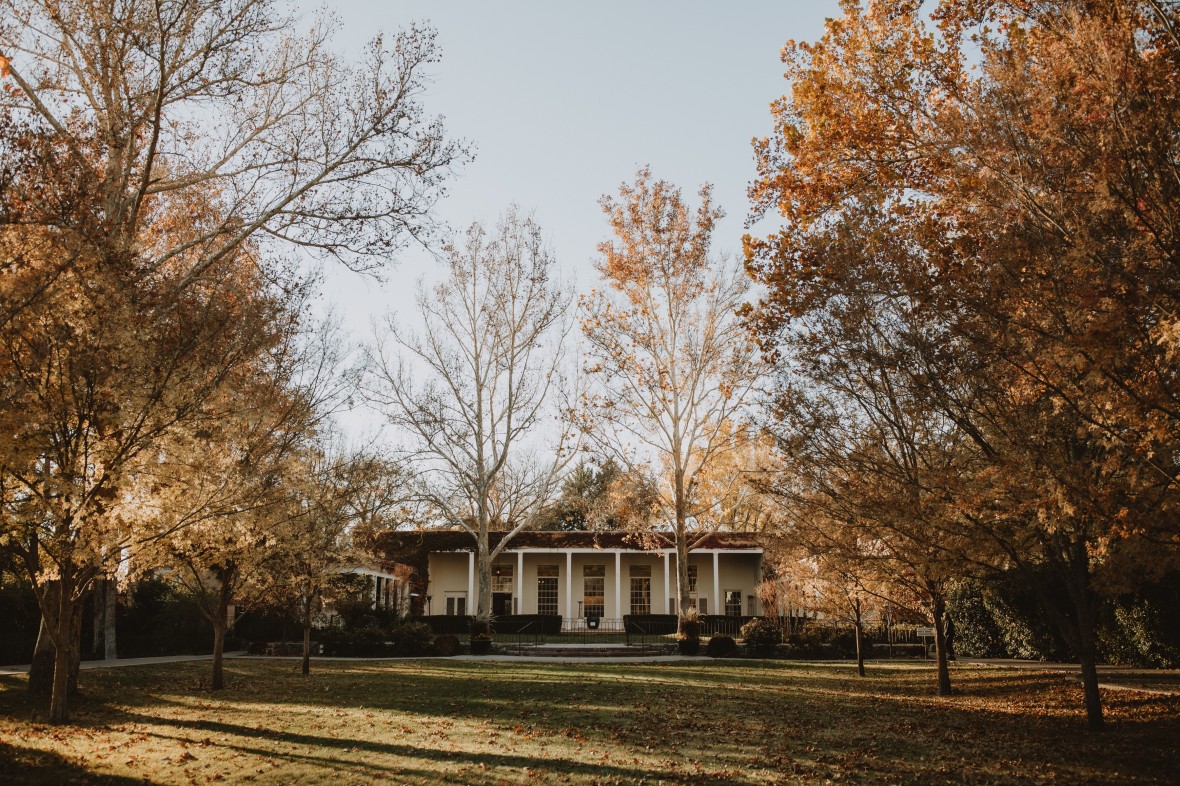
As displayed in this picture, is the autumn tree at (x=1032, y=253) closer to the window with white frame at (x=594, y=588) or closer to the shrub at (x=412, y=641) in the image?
the shrub at (x=412, y=641)

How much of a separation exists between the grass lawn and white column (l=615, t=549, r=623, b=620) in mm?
19117

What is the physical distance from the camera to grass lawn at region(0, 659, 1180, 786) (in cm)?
732

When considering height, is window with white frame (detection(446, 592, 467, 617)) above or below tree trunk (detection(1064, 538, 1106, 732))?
below

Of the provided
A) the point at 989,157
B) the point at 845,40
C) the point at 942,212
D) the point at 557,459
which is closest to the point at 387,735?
the point at 989,157

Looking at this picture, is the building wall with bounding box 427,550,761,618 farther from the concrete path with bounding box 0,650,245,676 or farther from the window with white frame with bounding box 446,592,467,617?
the concrete path with bounding box 0,650,245,676

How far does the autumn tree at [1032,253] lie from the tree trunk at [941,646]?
392 cm

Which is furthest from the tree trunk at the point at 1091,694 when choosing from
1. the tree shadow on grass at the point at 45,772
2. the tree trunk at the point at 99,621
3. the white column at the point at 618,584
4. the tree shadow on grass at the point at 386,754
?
the white column at the point at 618,584

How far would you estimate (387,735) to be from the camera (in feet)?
30.2

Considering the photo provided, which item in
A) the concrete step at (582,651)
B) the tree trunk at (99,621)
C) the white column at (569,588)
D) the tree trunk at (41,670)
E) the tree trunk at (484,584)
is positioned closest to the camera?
the tree trunk at (41,670)

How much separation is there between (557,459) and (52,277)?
2044 cm

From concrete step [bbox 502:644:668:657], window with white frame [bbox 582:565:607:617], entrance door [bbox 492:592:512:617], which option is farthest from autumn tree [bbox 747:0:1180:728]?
entrance door [bbox 492:592:512:617]

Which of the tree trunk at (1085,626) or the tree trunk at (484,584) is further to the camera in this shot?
the tree trunk at (484,584)

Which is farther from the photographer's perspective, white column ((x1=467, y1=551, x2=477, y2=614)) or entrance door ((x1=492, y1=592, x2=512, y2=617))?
entrance door ((x1=492, y1=592, x2=512, y2=617))

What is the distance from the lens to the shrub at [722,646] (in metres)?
23.0
